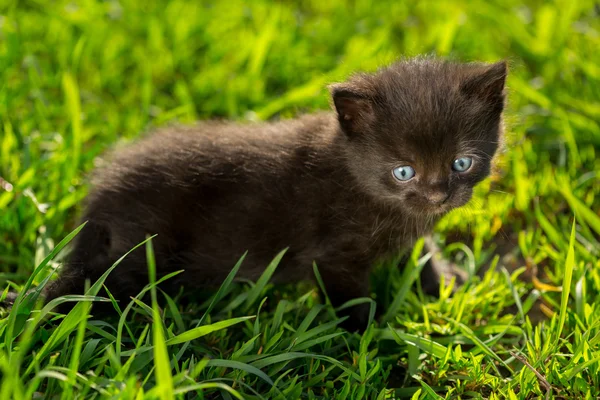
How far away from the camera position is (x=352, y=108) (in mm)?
3127

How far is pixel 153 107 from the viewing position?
4727 mm

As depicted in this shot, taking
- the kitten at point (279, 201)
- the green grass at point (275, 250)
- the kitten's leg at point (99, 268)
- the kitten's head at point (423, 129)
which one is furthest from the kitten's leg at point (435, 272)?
the kitten's leg at point (99, 268)

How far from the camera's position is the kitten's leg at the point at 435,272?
379 cm

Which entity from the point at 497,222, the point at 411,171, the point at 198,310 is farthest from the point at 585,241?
the point at 198,310

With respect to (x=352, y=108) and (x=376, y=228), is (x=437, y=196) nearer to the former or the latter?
(x=376, y=228)

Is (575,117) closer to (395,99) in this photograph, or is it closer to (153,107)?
(395,99)

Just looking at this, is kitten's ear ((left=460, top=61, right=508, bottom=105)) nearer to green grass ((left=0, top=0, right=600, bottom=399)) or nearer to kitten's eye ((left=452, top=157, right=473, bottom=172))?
kitten's eye ((left=452, top=157, right=473, bottom=172))

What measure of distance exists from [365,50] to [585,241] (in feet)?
7.16

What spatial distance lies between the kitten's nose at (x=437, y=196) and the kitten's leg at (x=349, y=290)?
0.57m

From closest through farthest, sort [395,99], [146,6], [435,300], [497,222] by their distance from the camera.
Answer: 1. [395,99]
2. [435,300]
3. [497,222]
4. [146,6]

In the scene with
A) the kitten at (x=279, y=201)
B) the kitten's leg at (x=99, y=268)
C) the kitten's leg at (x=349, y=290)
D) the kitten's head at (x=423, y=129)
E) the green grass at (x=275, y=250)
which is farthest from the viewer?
the kitten's leg at (x=349, y=290)

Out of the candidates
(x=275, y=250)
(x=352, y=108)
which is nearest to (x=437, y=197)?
(x=352, y=108)

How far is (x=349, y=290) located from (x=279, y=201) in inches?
22.1

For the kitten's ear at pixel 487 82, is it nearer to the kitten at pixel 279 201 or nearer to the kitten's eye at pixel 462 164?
the kitten at pixel 279 201
